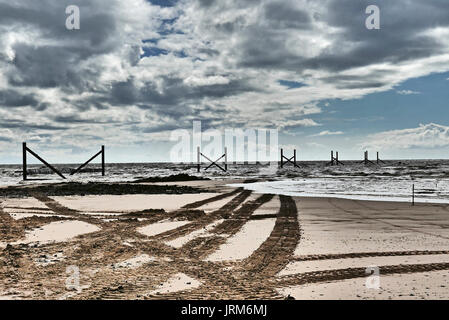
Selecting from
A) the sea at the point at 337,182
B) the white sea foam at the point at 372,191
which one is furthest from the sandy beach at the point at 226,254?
the sea at the point at 337,182

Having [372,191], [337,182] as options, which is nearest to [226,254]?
[372,191]

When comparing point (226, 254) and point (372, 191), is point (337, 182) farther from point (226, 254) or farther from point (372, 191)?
point (226, 254)

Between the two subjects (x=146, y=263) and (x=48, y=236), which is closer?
(x=146, y=263)

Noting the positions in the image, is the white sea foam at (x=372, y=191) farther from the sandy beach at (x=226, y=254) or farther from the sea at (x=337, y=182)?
the sandy beach at (x=226, y=254)

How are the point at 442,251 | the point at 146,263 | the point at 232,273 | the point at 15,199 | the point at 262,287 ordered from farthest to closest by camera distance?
the point at 15,199, the point at 442,251, the point at 146,263, the point at 232,273, the point at 262,287

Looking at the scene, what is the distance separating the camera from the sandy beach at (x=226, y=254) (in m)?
5.78

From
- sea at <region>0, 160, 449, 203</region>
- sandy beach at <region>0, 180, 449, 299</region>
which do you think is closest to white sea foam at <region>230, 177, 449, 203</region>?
sea at <region>0, 160, 449, 203</region>

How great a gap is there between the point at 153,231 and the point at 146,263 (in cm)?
364

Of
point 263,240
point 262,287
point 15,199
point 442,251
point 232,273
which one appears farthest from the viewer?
point 15,199

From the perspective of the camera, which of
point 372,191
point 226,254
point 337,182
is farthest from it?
point 337,182

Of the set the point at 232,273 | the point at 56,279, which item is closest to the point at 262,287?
the point at 232,273

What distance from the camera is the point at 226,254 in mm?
8141
